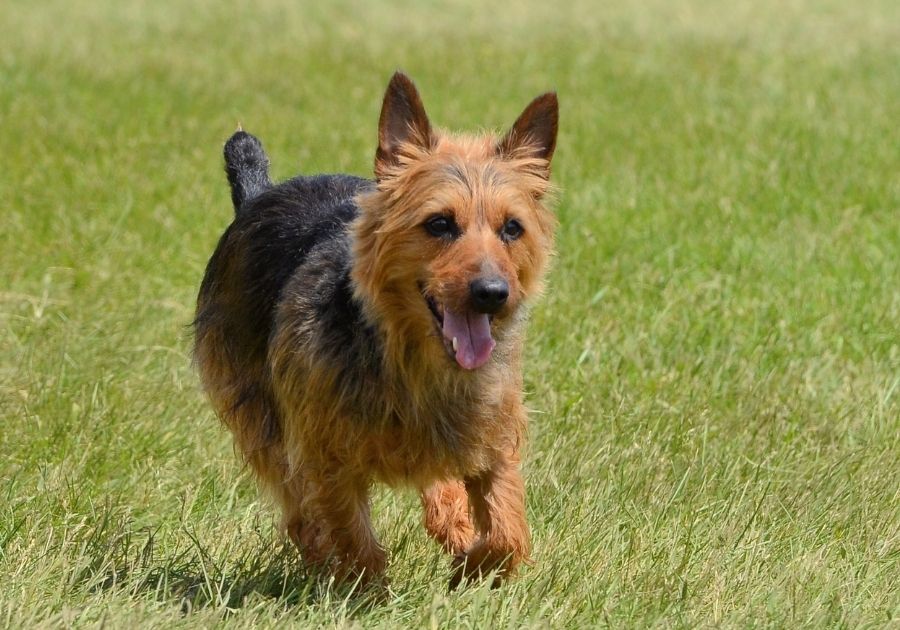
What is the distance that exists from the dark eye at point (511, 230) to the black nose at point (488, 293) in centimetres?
27

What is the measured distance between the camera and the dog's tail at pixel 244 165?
5.90 metres

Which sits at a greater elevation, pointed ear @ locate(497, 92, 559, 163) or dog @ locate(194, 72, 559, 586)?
pointed ear @ locate(497, 92, 559, 163)

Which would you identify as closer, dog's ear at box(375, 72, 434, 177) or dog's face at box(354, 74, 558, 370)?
dog's face at box(354, 74, 558, 370)

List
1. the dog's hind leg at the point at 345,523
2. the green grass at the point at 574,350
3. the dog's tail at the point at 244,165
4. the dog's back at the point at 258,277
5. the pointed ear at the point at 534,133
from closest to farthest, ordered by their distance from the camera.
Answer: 1. the green grass at the point at 574,350
2. the dog's hind leg at the point at 345,523
3. the pointed ear at the point at 534,133
4. the dog's back at the point at 258,277
5. the dog's tail at the point at 244,165

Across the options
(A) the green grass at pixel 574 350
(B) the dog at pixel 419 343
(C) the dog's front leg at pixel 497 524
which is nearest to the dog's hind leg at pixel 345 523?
(B) the dog at pixel 419 343

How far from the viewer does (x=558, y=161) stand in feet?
33.3

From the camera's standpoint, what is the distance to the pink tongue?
4.26 metres

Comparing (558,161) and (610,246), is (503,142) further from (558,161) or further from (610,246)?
(558,161)

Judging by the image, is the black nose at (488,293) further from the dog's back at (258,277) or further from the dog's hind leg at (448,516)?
the dog's hind leg at (448,516)

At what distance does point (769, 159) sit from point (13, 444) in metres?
6.10

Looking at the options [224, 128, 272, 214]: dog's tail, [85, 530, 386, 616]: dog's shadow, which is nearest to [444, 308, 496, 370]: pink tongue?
[85, 530, 386, 616]: dog's shadow

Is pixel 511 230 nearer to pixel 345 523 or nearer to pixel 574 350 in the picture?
pixel 345 523

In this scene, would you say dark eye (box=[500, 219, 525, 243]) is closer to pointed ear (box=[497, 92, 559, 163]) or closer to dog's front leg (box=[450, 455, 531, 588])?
pointed ear (box=[497, 92, 559, 163])

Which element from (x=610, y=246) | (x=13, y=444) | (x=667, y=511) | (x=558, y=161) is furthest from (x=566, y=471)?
(x=558, y=161)
